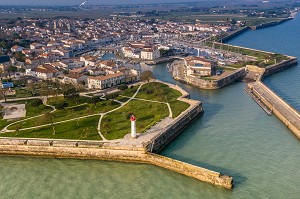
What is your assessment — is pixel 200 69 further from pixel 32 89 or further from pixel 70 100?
pixel 32 89

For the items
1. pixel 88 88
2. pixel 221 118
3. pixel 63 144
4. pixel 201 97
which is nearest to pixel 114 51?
pixel 88 88

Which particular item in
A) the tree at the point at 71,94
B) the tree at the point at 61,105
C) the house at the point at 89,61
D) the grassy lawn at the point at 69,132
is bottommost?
the grassy lawn at the point at 69,132

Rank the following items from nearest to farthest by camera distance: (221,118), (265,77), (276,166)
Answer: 1. (276,166)
2. (221,118)
3. (265,77)

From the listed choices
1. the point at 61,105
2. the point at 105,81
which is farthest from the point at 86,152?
the point at 105,81

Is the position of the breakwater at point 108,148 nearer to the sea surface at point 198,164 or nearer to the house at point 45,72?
the sea surface at point 198,164

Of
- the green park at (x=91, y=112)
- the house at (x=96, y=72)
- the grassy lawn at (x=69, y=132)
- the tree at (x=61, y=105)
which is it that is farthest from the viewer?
the house at (x=96, y=72)

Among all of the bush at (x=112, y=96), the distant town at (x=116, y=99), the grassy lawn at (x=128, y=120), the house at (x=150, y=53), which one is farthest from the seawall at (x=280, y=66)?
the bush at (x=112, y=96)

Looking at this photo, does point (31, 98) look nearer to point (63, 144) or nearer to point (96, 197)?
point (63, 144)
